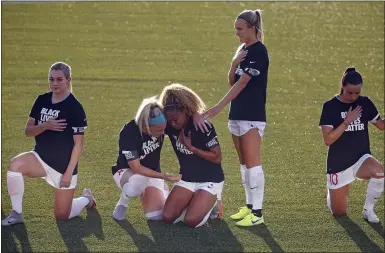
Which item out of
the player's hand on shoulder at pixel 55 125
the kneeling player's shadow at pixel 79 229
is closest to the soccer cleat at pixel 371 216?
the kneeling player's shadow at pixel 79 229

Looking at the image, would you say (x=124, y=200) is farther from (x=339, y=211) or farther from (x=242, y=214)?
(x=339, y=211)

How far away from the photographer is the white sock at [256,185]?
7234mm

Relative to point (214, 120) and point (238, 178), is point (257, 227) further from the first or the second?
point (214, 120)

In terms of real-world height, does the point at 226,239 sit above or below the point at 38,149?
below

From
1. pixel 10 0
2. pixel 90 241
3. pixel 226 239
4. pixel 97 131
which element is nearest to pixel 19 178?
pixel 90 241

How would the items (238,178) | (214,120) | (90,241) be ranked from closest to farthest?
(90,241), (238,178), (214,120)

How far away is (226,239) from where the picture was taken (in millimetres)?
6887

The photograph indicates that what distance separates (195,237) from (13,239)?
140cm

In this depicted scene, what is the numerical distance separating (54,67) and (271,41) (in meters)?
9.33

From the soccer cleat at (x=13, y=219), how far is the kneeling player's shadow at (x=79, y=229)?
31 centimetres

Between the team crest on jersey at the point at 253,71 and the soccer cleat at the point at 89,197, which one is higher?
the team crest on jersey at the point at 253,71

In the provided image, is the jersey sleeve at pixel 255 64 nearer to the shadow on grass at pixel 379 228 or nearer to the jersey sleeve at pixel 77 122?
the jersey sleeve at pixel 77 122

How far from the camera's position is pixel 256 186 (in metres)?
7.23

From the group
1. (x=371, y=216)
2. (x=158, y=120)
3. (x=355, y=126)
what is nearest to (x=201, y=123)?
(x=158, y=120)
